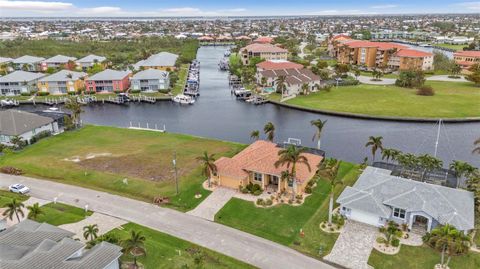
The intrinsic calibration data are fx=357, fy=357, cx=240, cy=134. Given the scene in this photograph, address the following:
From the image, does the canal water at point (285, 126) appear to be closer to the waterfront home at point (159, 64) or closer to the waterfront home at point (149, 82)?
the waterfront home at point (149, 82)

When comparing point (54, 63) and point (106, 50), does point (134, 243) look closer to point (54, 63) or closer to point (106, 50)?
point (54, 63)

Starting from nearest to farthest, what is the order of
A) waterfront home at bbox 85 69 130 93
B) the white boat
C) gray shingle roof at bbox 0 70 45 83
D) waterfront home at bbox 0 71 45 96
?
the white boat → waterfront home at bbox 0 71 45 96 → gray shingle roof at bbox 0 70 45 83 → waterfront home at bbox 85 69 130 93

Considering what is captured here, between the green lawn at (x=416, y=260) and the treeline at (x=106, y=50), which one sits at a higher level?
the treeline at (x=106, y=50)

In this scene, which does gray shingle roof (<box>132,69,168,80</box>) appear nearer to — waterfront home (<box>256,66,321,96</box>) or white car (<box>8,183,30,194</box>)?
waterfront home (<box>256,66,321,96</box>)

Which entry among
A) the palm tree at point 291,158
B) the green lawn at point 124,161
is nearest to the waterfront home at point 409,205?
the palm tree at point 291,158

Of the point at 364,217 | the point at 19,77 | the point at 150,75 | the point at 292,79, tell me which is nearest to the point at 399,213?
the point at 364,217

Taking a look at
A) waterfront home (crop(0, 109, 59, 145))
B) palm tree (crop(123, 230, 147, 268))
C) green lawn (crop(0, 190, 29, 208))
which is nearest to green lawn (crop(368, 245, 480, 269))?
palm tree (crop(123, 230, 147, 268))
